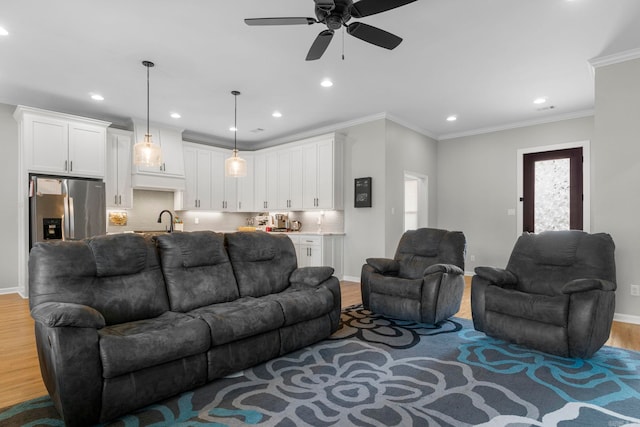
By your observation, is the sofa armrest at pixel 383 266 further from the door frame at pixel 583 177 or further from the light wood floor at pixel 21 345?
the door frame at pixel 583 177

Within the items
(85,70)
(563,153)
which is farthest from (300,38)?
(563,153)

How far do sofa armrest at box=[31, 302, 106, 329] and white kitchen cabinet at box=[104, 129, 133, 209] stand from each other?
4.42m

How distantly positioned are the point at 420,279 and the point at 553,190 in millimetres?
3947

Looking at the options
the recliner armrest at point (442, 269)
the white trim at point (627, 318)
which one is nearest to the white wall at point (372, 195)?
the recliner armrest at point (442, 269)

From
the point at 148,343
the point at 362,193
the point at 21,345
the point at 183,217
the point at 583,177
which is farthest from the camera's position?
the point at 183,217

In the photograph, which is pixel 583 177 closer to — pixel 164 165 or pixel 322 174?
pixel 322 174

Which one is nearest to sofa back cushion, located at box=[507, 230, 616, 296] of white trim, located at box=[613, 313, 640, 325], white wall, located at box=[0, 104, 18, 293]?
white trim, located at box=[613, 313, 640, 325]

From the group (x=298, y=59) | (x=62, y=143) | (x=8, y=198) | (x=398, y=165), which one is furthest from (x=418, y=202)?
(x=8, y=198)

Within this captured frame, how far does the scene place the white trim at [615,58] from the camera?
150 inches

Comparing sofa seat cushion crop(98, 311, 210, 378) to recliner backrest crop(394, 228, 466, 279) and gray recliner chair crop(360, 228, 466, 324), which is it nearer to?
gray recliner chair crop(360, 228, 466, 324)

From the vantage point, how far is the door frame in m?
5.73

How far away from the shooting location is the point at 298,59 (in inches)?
158

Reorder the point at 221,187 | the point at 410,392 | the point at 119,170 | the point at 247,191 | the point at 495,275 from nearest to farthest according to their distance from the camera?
the point at 410,392, the point at 495,275, the point at 119,170, the point at 221,187, the point at 247,191

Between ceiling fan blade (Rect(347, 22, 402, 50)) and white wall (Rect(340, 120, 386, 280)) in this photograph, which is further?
white wall (Rect(340, 120, 386, 280))
